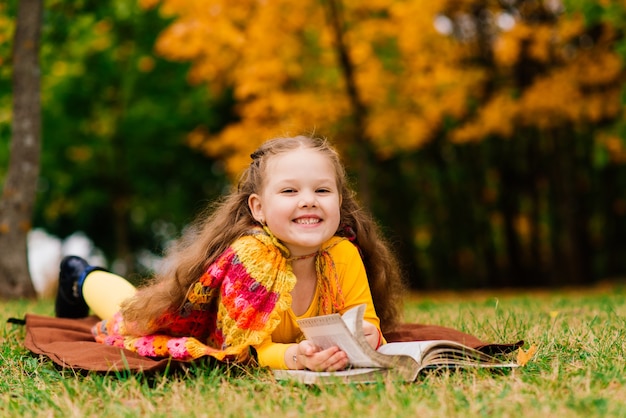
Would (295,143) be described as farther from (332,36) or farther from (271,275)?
(332,36)

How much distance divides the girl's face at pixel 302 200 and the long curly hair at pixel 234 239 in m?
0.10

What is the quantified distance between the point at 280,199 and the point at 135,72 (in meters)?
12.3

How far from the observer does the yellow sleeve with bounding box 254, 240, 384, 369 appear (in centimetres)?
315

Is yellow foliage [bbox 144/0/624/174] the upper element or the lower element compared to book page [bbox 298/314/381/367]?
upper

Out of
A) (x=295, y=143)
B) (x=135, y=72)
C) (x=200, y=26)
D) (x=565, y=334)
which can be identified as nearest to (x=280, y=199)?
(x=295, y=143)

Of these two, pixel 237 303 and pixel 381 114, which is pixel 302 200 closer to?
pixel 237 303

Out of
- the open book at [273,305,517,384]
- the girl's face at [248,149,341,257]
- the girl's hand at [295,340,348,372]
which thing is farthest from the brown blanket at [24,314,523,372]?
the girl's face at [248,149,341,257]

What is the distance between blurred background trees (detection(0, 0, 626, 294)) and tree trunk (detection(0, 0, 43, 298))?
2.36ft

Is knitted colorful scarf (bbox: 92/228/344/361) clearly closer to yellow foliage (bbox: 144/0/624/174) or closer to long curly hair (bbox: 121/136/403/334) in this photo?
long curly hair (bbox: 121/136/403/334)

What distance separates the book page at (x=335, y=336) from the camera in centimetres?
254

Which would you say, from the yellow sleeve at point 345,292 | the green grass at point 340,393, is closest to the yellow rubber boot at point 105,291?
the green grass at point 340,393

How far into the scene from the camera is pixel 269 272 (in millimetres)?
2982

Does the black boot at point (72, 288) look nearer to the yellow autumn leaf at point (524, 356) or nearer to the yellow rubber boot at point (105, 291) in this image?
the yellow rubber boot at point (105, 291)

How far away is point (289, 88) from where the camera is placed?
1166 centimetres
